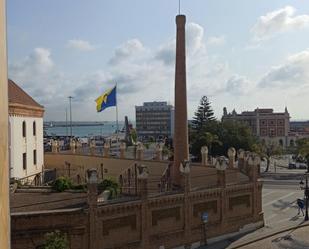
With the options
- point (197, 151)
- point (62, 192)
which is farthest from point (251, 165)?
point (197, 151)

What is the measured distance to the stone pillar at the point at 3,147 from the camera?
283cm

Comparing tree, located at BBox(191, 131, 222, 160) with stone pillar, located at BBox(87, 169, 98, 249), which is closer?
stone pillar, located at BBox(87, 169, 98, 249)

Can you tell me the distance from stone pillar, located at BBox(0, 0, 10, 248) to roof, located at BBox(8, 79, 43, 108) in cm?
3360

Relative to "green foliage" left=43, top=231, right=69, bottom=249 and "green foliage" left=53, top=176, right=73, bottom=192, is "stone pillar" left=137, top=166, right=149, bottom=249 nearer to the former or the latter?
"green foliage" left=43, top=231, right=69, bottom=249

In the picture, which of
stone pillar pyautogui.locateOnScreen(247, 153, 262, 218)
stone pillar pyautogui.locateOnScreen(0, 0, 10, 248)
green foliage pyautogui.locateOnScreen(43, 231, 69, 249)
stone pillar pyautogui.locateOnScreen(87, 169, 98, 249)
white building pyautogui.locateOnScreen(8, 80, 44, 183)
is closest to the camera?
stone pillar pyautogui.locateOnScreen(0, 0, 10, 248)

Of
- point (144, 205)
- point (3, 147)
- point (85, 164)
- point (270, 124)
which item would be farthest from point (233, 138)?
point (270, 124)

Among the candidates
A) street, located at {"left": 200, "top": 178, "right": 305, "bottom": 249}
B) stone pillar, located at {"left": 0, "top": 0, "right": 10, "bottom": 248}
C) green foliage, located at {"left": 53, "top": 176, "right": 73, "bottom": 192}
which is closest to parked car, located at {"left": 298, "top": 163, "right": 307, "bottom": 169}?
street, located at {"left": 200, "top": 178, "right": 305, "bottom": 249}

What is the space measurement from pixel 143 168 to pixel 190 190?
3930 mm

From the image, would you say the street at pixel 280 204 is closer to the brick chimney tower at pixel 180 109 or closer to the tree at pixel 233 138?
the brick chimney tower at pixel 180 109

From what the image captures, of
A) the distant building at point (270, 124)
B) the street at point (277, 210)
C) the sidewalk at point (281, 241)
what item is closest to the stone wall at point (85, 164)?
the street at point (277, 210)

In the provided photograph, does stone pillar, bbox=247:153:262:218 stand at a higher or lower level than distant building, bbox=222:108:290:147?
lower

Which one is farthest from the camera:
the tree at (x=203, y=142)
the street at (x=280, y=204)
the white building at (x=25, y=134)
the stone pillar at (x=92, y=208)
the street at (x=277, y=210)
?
the tree at (x=203, y=142)

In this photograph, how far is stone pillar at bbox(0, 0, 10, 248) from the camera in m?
2.83

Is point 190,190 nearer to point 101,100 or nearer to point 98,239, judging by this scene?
point 98,239
